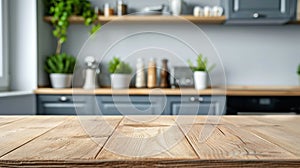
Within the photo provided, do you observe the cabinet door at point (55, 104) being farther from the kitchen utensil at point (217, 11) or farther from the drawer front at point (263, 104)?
the kitchen utensil at point (217, 11)

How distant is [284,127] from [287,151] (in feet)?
1.31

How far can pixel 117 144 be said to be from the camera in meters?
0.64

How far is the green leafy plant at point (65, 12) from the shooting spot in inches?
111

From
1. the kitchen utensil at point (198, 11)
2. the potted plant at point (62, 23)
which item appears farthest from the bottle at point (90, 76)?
the kitchen utensil at point (198, 11)

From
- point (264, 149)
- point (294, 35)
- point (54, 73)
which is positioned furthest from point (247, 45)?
point (264, 149)

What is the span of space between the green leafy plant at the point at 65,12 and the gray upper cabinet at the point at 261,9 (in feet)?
3.64

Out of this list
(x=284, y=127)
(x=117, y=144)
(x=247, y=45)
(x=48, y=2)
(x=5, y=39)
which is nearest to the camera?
(x=117, y=144)

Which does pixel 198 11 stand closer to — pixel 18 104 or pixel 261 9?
pixel 261 9

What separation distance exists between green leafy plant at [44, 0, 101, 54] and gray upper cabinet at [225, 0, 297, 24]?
43.7 inches

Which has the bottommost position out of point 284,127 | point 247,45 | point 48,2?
point 284,127

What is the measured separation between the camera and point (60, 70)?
283cm

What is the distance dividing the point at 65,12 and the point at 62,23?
0.10 meters

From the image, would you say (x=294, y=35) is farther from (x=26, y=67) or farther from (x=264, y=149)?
(x=264, y=149)

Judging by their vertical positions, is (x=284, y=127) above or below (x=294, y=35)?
below
